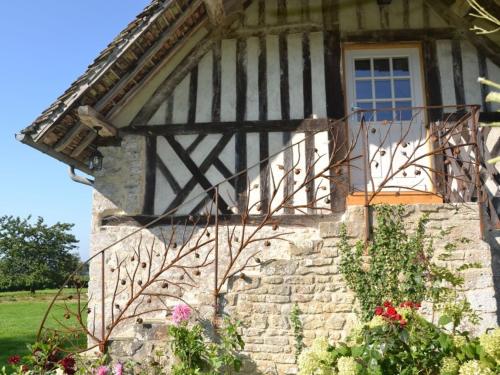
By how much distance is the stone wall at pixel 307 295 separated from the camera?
399 cm

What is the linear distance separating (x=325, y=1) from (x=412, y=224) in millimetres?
3160

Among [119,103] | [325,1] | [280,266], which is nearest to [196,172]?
[119,103]

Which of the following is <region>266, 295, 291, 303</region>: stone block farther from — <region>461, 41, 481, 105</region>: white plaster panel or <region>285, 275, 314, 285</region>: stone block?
<region>461, 41, 481, 105</region>: white plaster panel

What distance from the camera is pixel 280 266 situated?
4.17 metres

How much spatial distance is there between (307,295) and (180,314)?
1.08m

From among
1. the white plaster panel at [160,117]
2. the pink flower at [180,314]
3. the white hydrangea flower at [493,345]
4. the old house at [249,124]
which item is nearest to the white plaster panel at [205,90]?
the old house at [249,124]

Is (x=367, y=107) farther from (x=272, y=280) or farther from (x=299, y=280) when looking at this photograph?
(x=272, y=280)

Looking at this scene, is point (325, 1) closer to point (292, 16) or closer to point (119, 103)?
point (292, 16)

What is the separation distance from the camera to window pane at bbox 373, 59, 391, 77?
595 centimetres

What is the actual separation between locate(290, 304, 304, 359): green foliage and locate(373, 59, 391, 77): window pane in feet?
10.8

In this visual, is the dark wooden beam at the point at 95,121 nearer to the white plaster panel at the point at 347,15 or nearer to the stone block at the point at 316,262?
the stone block at the point at 316,262

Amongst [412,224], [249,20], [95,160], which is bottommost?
A: [412,224]

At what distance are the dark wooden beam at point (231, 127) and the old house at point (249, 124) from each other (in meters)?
0.01

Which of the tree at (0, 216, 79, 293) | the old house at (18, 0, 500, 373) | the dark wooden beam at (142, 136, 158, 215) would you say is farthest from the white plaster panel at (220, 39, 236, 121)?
the tree at (0, 216, 79, 293)
